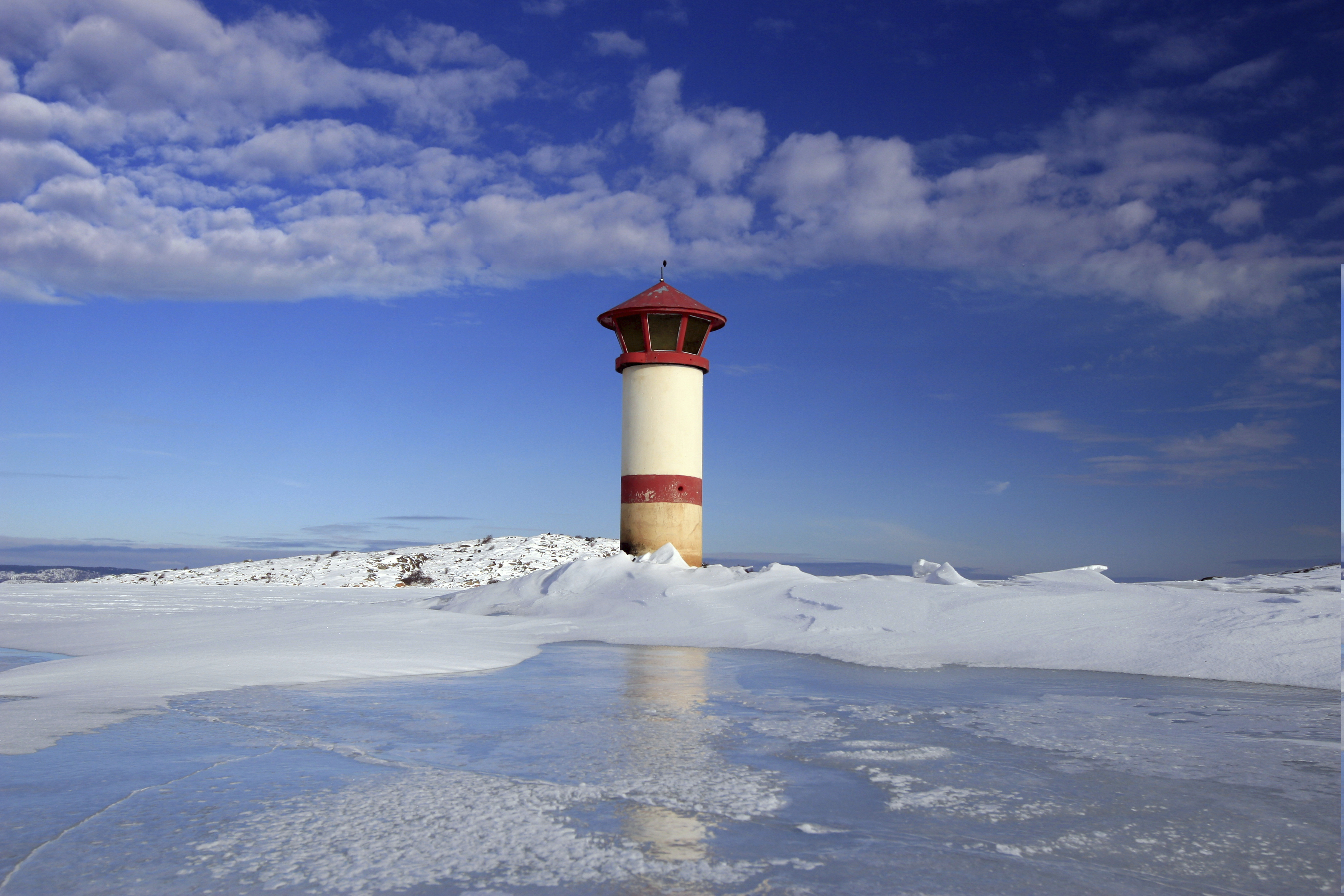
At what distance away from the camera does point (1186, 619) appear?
5.99 m

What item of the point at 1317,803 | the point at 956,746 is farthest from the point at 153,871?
the point at 1317,803

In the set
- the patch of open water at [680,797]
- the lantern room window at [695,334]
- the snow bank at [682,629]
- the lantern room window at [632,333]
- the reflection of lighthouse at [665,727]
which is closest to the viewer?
the patch of open water at [680,797]

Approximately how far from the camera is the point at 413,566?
1609cm

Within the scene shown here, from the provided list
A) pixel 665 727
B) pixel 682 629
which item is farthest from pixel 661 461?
pixel 665 727

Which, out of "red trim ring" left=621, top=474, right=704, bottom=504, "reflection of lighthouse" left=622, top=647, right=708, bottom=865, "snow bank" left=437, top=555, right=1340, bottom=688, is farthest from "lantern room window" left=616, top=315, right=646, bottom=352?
"reflection of lighthouse" left=622, top=647, right=708, bottom=865

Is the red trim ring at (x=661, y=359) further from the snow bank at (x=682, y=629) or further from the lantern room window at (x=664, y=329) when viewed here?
the snow bank at (x=682, y=629)

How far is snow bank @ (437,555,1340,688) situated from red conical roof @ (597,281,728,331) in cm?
382

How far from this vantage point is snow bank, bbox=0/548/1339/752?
195 inches

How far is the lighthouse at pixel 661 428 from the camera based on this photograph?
11.3m

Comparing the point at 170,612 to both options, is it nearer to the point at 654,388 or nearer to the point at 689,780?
the point at 654,388

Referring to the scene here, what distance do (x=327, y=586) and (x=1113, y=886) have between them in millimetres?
14012

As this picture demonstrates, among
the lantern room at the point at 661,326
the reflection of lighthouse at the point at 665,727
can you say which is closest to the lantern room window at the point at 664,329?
the lantern room at the point at 661,326

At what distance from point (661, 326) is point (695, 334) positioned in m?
0.63

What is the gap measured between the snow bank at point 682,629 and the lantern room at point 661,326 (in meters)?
2.79
